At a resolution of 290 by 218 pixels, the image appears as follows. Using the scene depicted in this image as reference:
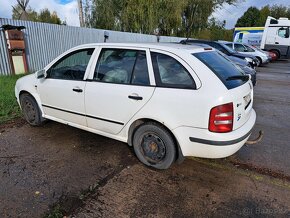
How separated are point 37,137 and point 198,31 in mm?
30261

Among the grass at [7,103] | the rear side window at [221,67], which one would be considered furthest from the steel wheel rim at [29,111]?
the rear side window at [221,67]

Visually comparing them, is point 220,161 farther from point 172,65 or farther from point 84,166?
point 84,166

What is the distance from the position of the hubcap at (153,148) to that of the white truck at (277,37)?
21.6 metres

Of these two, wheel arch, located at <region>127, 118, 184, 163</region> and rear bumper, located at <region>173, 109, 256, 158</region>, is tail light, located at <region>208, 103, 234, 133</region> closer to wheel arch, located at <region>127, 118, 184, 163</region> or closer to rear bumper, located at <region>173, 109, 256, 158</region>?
rear bumper, located at <region>173, 109, 256, 158</region>

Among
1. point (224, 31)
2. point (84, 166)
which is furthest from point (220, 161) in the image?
point (224, 31)

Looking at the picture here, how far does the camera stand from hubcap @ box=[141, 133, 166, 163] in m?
3.17

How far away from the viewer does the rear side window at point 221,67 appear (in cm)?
293

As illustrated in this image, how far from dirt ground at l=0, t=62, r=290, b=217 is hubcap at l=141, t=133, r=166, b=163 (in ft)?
0.60

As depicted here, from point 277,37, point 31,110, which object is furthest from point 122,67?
point 277,37

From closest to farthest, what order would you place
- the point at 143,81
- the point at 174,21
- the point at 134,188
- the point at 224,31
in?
the point at 134,188 < the point at 143,81 < the point at 174,21 < the point at 224,31

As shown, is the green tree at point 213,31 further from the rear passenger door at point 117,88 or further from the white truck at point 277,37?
the rear passenger door at point 117,88

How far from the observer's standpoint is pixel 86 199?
2.71 meters

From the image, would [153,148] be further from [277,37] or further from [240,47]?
[277,37]

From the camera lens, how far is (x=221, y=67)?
3.21m
